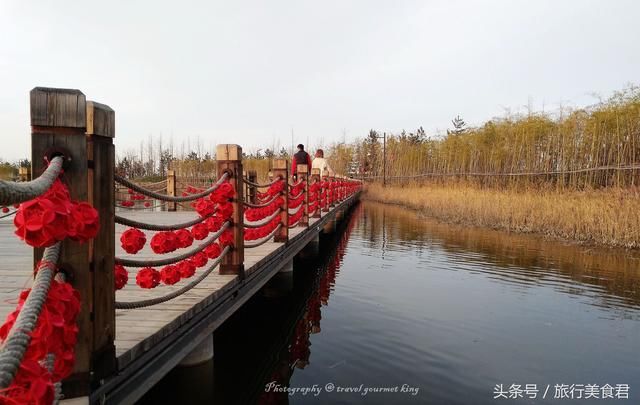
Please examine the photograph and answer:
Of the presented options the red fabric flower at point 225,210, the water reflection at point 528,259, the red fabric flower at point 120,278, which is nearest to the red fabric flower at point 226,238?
the red fabric flower at point 225,210

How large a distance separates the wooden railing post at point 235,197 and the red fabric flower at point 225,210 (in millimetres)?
46

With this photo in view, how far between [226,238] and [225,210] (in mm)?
265

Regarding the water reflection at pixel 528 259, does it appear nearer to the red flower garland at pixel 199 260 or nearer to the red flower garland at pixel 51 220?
the red flower garland at pixel 199 260

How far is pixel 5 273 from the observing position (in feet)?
13.6

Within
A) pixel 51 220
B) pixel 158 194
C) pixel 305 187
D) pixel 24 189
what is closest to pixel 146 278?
pixel 158 194

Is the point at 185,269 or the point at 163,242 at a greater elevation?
the point at 163,242

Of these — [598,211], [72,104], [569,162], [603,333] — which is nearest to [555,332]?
[603,333]

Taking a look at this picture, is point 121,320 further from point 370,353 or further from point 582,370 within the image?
point 582,370

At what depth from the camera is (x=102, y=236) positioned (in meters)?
1.89

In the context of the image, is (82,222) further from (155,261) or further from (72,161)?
(155,261)

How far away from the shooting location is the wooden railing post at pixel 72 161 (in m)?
1.59

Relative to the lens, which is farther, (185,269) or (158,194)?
(185,269)

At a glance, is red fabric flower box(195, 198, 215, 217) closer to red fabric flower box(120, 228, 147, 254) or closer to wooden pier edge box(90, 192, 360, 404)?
wooden pier edge box(90, 192, 360, 404)

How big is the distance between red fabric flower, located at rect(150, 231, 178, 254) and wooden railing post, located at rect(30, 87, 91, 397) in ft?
3.88
